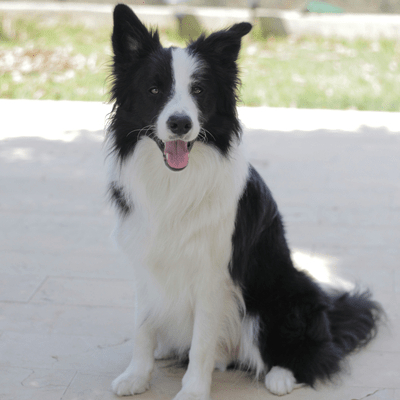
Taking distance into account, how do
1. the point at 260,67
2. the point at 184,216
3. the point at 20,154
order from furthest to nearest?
the point at 260,67 < the point at 20,154 < the point at 184,216

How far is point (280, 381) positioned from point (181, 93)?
4.50 ft

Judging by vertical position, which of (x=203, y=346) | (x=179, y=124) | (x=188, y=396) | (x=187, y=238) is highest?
(x=179, y=124)

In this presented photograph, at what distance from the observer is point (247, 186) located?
247 centimetres

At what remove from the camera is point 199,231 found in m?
2.36

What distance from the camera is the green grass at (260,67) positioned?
7855 millimetres

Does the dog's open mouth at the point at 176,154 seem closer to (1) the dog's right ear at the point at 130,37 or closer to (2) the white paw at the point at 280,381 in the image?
(1) the dog's right ear at the point at 130,37

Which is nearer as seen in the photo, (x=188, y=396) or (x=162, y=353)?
(x=188, y=396)

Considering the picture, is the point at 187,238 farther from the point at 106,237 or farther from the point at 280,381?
the point at 106,237

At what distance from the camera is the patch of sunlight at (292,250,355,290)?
11.5ft

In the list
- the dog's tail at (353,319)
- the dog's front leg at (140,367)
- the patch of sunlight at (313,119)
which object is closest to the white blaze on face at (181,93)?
the dog's front leg at (140,367)

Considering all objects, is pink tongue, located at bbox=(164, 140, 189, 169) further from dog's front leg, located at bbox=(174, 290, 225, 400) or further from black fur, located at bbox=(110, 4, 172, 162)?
dog's front leg, located at bbox=(174, 290, 225, 400)

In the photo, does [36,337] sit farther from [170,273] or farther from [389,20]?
[389,20]

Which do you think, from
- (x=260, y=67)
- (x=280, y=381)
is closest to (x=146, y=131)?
(x=280, y=381)

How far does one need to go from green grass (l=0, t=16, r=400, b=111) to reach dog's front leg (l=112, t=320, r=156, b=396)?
509cm
